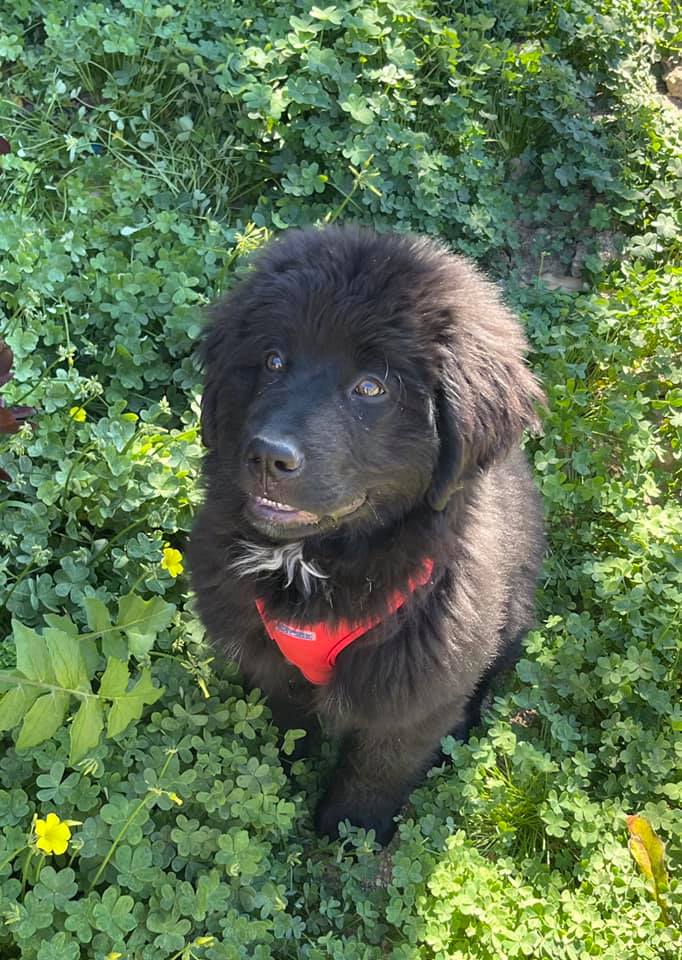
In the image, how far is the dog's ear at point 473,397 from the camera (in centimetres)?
231

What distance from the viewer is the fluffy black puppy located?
2.30 m

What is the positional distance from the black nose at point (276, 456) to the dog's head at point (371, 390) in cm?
2

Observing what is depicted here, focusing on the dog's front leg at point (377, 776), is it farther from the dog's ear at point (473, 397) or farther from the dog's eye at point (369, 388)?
the dog's eye at point (369, 388)

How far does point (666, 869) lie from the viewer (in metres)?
2.89

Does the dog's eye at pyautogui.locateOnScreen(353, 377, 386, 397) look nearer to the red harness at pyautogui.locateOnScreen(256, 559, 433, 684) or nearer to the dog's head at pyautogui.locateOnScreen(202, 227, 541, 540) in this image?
the dog's head at pyautogui.locateOnScreen(202, 227, 541, 540)

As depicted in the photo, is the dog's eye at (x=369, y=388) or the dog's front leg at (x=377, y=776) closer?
the dog's eye at (x=369, y=388)

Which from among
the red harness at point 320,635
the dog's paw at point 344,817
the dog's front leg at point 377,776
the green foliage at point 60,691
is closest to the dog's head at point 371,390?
the red harness at point 320,635

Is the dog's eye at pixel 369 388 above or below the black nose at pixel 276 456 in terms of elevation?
above

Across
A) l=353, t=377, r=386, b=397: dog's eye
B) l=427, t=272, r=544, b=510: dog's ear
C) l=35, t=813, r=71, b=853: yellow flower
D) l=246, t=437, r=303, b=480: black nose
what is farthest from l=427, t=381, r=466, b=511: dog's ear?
l=35, t=813, r=71, b=853: yellow flower

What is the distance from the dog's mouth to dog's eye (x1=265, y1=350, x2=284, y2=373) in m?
0.34

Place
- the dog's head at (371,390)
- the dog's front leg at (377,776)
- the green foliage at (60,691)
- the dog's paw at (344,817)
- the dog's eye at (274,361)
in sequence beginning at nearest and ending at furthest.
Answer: the green foliage at (60,691) < the dog's head at (371,390) < the dog's eye at (274,361) < the dog's front leg at (377,776) < the dog's paw at (344,817)

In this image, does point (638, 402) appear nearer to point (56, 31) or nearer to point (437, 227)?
point (437, 227)

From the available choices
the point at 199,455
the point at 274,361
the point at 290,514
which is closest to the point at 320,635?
the point at 290,514

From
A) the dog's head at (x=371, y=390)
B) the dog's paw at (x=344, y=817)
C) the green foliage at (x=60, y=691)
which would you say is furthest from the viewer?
the dog's paw at (x=344, y=817)
